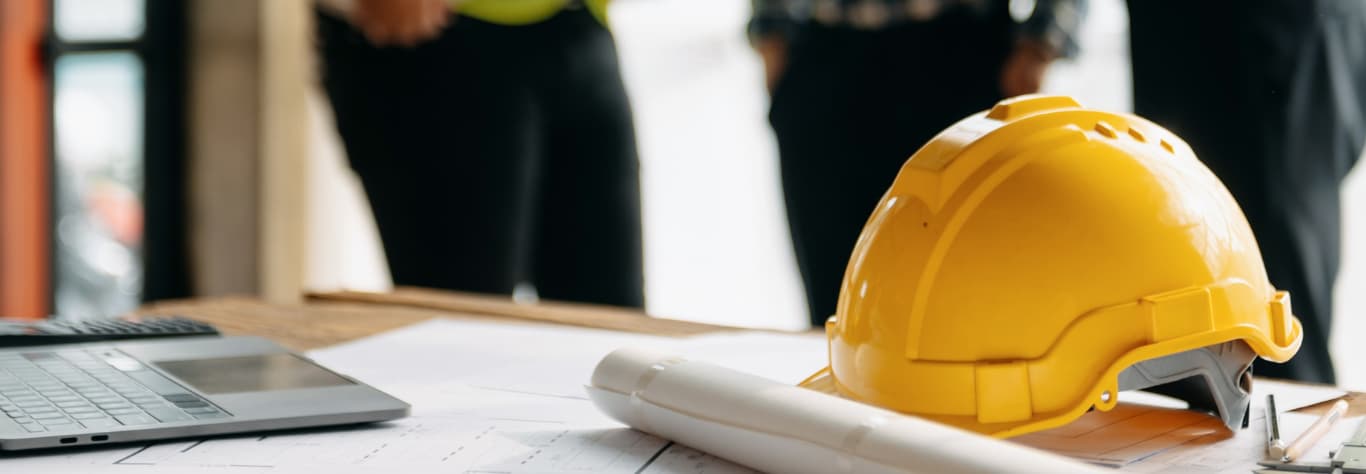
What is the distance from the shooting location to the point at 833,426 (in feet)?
1.86

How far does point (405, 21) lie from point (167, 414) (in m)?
1.39

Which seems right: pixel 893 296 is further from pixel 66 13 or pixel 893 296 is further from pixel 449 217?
pixel 66 13

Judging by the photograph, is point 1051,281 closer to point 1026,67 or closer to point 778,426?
point 778,426

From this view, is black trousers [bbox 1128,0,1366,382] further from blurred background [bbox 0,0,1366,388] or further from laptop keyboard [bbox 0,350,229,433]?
blurred background [bbox 0,0,1366,388]

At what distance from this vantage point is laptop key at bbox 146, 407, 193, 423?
69 centimetres

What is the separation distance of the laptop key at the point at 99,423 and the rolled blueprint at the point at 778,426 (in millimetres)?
247

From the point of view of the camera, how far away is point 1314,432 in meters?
0.67

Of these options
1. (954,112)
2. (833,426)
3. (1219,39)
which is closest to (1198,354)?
(833,426)

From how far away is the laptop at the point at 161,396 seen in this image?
67 cm

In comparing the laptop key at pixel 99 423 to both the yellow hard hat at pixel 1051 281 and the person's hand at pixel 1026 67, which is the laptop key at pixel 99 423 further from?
the person's hand at pixel 1026 67

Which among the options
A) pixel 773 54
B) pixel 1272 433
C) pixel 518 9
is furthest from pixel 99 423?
pixel 518 9

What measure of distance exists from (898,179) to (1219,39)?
30.3 inches

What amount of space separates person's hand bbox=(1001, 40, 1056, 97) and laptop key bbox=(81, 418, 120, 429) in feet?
3.84

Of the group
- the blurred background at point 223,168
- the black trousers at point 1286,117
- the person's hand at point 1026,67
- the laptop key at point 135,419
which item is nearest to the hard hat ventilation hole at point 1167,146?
the laptop key at point 135,419
